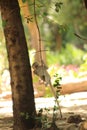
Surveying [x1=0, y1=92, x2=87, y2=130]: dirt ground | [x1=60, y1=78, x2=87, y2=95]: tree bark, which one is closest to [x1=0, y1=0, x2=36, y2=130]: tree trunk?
[x1=0, y1=92, x2=87, y2=130]: dirt ground

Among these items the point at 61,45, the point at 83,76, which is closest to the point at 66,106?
the point at 83,76

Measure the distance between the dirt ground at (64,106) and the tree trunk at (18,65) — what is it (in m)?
0.79

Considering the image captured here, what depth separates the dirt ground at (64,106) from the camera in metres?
9.05

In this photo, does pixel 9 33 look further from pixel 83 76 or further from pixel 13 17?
pixel 83 76

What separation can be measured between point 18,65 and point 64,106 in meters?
3.74

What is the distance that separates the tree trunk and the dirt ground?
0.79 m

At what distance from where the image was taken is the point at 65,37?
3534 centimetres

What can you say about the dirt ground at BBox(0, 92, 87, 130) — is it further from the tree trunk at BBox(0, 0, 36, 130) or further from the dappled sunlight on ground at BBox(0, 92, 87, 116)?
the tree trunk at BBox(0, 0, 36, 130)

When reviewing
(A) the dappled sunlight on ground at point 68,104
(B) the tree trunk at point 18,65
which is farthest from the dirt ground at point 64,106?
(B) the tree trunk at point 18,65

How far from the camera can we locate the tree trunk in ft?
24.3

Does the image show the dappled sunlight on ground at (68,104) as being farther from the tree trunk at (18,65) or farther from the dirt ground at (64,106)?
the tree trunk at (18,65)

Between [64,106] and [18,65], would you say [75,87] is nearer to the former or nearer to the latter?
[64,106]

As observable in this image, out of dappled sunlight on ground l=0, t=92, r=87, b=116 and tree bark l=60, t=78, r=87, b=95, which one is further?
tree bark l=60, t=78, r=87, b=95

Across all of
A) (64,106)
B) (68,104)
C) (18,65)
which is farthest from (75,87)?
(18,65)
